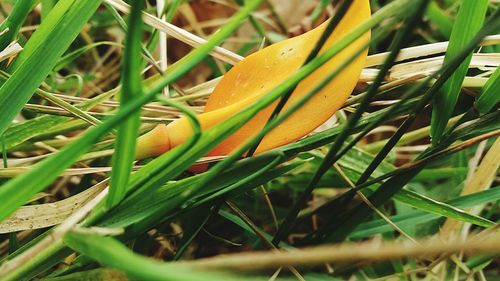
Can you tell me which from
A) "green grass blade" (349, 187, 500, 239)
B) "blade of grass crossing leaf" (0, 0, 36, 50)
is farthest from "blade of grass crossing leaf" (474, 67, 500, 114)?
"blade of grass crossing leaf" (0, 0, 36, 50)

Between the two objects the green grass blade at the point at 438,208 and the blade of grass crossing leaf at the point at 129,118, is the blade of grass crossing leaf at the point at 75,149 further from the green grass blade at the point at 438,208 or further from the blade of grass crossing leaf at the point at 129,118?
the green grass blade at the point at 438,208

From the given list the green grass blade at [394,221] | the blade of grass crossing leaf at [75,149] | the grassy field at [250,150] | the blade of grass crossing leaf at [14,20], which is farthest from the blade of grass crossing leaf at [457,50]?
the blade of grass crossing leaf at [14,20]

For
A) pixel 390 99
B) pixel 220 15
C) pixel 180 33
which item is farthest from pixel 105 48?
pixel 390 99

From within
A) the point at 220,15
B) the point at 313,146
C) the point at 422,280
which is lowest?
the point at 422,280

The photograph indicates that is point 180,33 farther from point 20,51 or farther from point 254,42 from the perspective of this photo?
point 254,42

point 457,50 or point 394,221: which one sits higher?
point 457,50

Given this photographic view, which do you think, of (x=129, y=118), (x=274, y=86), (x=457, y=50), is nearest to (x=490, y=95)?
(x=457, y=50)

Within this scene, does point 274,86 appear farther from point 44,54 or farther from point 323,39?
point 44,54
